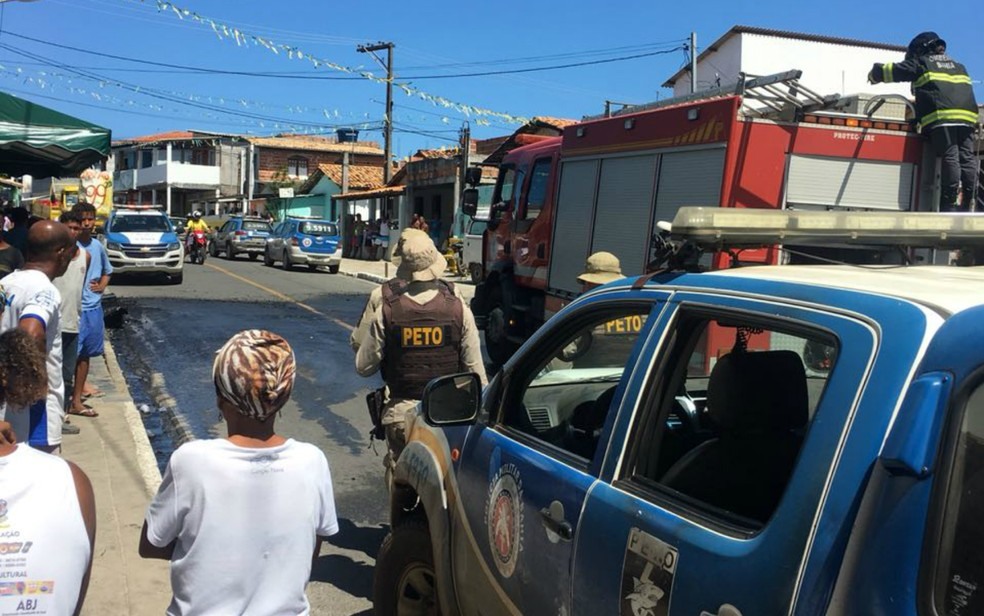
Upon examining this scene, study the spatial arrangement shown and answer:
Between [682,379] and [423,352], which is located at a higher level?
[682,379]

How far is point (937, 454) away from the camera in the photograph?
4.73 ft

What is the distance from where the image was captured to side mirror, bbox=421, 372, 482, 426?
3.03 metres

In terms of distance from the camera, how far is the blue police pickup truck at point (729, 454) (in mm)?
1461

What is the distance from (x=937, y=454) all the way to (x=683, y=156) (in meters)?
7.03

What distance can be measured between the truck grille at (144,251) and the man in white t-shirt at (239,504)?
17743 mm

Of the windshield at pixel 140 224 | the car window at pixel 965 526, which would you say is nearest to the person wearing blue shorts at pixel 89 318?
the car window at pixel 965 526

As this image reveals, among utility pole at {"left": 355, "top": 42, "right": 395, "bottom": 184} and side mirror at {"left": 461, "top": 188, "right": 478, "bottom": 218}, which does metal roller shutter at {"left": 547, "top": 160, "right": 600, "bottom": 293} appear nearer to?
side mirror at {"left": 461, "top": 188, "right": 478, "bottom": 218}

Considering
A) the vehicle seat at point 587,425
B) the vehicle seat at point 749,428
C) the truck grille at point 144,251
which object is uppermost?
the vehicle seat at point 749,428

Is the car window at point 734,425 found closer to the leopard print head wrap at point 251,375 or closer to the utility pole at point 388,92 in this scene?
the leopard print head wrap at point 251,375

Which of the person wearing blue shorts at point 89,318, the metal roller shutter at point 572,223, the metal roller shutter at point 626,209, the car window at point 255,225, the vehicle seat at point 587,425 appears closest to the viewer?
the vehicle seat at point 587,425

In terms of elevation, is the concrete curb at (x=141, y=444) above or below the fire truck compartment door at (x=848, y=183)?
below

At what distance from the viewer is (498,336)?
11.2m

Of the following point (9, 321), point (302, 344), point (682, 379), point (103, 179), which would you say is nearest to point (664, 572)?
point (682, 379)

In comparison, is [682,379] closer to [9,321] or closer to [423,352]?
[423,352]
